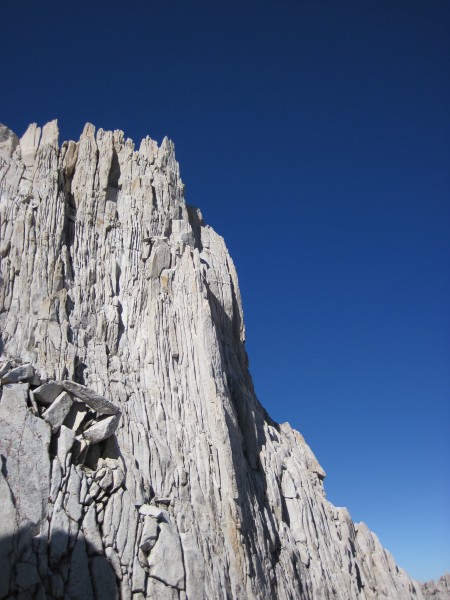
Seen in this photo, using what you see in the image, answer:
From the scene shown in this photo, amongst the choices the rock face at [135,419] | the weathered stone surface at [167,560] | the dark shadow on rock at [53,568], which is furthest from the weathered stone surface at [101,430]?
the weathered stone surface at [167,560]

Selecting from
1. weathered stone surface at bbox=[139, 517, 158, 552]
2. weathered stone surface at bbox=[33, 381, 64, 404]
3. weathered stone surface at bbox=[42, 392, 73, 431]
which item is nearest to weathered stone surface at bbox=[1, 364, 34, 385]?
weathered stone surface at bbox=[33, 381, 64, 404]

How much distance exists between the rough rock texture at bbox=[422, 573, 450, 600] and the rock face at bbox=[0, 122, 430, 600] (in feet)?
59.8

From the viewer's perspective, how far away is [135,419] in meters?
29.8

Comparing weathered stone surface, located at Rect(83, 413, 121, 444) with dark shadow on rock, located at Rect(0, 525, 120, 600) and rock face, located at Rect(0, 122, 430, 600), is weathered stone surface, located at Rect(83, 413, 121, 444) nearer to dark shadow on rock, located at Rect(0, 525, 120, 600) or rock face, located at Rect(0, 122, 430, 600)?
rock face, located at Rect(0, 122, 430, 600)

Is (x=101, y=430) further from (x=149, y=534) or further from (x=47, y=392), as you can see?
(x=149, y=534)

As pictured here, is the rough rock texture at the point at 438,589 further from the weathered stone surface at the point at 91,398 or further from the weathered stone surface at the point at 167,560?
the weathered stone surface at the point at 91,398

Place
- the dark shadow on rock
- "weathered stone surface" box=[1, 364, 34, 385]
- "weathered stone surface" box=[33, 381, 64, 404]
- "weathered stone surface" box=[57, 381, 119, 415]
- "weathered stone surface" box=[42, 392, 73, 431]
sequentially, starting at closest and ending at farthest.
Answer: the dark shadow on rock
"weathered stone surface" box=[1, 364, 34, 385]
"weathered stone surface" box=[42, 392, 73, 431]
"weathered stone surface" box=[33, 381, 64, 404]
"weathered stone surface" box=[57, 381, 119, 415]

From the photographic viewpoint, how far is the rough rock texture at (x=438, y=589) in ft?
213

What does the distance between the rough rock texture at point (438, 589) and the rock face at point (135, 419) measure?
59.8 ft

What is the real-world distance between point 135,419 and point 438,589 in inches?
2202

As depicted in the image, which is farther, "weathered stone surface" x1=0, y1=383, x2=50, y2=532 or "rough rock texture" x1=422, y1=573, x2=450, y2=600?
"rough rock texture" x1=422, y1=573, x2=450, y2=600

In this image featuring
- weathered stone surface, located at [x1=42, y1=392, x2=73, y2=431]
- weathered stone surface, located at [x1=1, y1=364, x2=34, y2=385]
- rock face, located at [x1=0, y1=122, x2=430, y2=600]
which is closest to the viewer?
rock face, located at [x1=0, y1=122, x2=430, y2=600]

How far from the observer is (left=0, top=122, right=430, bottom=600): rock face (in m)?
21.5

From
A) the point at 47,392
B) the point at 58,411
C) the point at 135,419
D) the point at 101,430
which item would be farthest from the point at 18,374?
the point at 135,419
